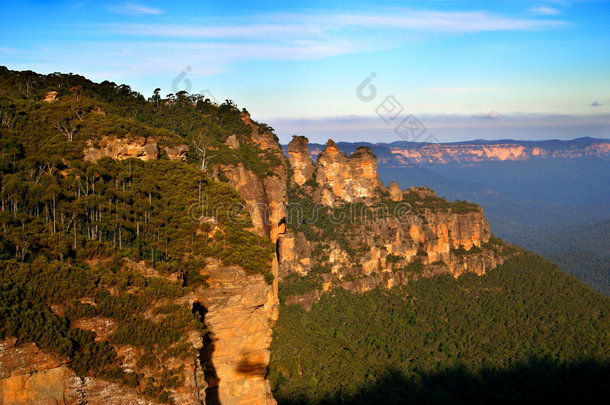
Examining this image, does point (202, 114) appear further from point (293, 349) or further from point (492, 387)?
point (492, 387)

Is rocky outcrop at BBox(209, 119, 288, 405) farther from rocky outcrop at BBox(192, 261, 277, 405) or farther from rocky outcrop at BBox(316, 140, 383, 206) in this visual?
rocky outcrop at BBox(316, 140, 383, 206)

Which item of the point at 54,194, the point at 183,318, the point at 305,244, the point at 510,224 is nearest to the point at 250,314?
the point at 183,318

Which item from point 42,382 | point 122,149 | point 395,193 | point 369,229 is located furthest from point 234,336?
point 395,193

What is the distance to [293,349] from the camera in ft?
145

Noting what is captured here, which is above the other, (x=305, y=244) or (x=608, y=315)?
(x=305, y=244)

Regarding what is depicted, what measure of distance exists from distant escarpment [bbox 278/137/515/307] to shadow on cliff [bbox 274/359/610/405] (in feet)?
54.3

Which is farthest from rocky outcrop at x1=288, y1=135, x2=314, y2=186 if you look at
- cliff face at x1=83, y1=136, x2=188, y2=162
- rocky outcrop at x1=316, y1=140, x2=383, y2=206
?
cliff face at x1=83, y1=136, x2=188, y2=162

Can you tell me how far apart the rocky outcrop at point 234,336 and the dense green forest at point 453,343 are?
2008 centimetres

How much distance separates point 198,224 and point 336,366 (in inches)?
1089

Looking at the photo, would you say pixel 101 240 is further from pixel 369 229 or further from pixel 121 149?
pixel 369 229

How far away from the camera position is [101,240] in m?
19.3

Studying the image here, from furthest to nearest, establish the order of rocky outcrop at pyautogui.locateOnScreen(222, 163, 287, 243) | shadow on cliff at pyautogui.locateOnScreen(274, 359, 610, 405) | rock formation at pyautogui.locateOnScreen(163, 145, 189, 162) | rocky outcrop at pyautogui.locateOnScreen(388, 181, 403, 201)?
rocky outcrop at pyautogui.locateOnScreen(388, 181, 403, 201)
rocky outcrop at pyautogui.locateOnScreen(222, 163, 287, 243)
shadow on cliff at pyautogui.locateOnScreen(274, 359, 610, 405)
rock formation at pyautogui.locateOnScreen(163, 145, 189, 162)

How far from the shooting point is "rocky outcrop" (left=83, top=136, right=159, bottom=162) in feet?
79.5

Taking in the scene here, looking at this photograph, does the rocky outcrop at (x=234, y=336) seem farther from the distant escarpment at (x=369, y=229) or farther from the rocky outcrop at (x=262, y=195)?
the distant escarpment at (x=369, y=229)
